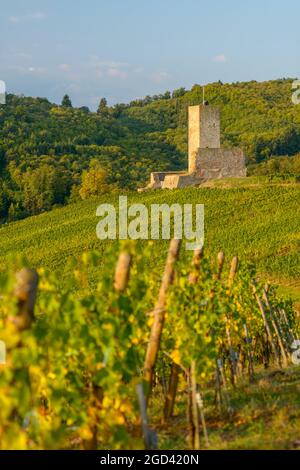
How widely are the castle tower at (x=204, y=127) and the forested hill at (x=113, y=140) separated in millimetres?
8909

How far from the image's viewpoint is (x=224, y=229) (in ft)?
138

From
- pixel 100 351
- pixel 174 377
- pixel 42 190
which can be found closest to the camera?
pixel 100 351

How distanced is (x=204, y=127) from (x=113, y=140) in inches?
1904

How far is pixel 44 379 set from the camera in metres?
6.32

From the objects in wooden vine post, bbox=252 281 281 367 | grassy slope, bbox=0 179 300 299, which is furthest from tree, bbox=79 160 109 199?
wooden vine post, bbox=252 281 281 367

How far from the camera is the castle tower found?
5494cm

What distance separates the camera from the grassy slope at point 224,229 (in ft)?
115

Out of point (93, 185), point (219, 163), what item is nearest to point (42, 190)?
point (93, 185)

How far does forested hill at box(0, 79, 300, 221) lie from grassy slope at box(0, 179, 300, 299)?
1221 cm

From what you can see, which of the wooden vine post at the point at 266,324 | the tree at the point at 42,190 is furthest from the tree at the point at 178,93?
the wooden vine post at the point at 266,324

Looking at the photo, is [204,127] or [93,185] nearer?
[204,127]

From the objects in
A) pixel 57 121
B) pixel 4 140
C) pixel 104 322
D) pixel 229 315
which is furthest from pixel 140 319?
pixel 57 121

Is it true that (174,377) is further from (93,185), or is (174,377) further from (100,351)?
(93,185)
